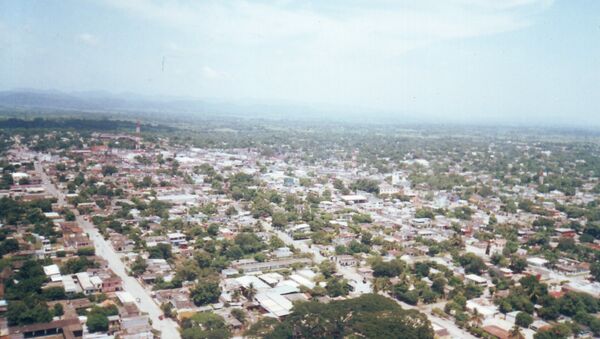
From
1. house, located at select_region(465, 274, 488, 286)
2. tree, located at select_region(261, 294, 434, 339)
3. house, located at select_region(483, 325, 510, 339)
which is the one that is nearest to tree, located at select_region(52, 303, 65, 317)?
tree, located at select_region(261, 294, 434, 339)

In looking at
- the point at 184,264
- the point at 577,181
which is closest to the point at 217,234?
the point at 184,264

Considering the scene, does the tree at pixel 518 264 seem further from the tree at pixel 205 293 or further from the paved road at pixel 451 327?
the tree at pixel 205 293

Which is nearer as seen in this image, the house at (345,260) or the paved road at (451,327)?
the paved road at (451,327)

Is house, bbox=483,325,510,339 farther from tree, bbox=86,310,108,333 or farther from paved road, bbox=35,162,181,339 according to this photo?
tree, bbox=86,310,108,333

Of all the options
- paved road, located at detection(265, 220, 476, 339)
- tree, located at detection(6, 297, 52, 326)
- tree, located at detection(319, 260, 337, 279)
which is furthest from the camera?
tree, located at detection(319, 260, 337, 279)

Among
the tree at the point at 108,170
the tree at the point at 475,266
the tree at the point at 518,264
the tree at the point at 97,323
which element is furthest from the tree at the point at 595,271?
the tree at the point at 108,170

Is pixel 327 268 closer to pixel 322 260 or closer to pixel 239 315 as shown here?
pixel 322 260

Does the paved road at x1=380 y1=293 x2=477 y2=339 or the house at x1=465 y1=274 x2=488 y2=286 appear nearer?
the paved road at x1=380 y1=293 x2=477 y2=339

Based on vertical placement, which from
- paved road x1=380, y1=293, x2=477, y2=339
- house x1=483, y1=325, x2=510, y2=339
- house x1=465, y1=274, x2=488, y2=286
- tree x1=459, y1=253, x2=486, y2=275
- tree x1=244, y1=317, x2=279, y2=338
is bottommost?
paved road x1=380, y1=293, x2=477, y2=339
